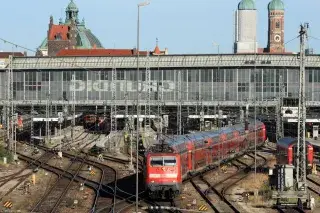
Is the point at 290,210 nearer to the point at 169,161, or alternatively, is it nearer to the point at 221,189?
the point at 169,161

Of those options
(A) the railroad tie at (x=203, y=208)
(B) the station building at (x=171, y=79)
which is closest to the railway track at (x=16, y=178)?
(A) the railroad tie at (x=203, y=208)

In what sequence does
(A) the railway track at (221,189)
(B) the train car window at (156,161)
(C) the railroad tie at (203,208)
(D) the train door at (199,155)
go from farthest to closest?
1. (D) the train door at (199,155)
2. (B) the train car window at (156,161)
3. (A) the railway track at (221,189)
4. (C) the railroad tie at (203,208)

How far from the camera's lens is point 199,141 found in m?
50.6

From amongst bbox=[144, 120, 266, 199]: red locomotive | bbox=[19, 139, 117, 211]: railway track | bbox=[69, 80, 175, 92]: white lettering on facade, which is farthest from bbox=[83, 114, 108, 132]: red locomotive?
bbox=[144, 120, 266, 199]: red locomotive

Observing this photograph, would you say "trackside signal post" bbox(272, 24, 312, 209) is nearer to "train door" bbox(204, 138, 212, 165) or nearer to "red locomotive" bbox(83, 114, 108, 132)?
"train door" bbox(204, 138, 212, 165)

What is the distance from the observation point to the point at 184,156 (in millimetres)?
43844

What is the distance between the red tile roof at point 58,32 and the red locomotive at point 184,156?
4796 inches

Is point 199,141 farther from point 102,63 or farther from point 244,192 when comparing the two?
point 102,63

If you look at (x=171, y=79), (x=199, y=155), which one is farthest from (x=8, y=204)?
(x=171, y=79)

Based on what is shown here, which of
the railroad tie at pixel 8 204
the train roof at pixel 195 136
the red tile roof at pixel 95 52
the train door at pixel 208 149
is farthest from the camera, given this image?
the red tile roof at pixel 95 52

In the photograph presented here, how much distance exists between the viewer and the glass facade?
120875mm

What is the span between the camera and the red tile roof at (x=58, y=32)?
185 metres

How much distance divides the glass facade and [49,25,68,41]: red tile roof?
189ft

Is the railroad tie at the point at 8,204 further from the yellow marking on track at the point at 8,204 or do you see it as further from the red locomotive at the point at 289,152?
the red locomotive at the point at 289,152
